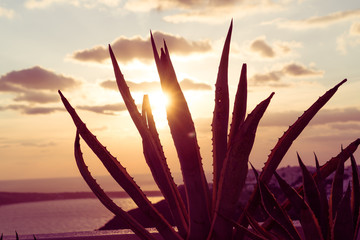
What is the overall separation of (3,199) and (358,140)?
11.3 m

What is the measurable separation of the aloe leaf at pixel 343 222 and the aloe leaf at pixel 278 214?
13 centimetres

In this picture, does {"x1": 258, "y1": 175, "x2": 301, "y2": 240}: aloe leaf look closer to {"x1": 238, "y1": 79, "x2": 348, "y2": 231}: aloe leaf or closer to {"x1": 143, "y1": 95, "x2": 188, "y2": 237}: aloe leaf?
{"x1": 238, "y1": 79, "x2": 348, "y2": 231}: aloe leaf

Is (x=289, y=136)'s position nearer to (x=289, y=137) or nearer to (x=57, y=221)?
(x=289, y=137)

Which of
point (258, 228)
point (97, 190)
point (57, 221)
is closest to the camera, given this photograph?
point (258, 228)

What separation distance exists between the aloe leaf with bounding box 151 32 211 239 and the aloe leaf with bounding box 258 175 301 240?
0.20 m

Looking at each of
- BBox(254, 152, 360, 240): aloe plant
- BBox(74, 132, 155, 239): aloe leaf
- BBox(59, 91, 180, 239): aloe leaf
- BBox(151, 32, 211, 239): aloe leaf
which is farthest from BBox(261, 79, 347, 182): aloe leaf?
BBox(74, 132, 155, 239): aloe leaf

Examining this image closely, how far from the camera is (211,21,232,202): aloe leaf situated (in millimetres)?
1561

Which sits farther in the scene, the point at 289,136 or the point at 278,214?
the point at 289,136

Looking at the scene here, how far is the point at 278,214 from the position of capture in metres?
1.46

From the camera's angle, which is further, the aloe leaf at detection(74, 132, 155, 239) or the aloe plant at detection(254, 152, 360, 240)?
the aloe leaf at detection(74, 132, 155, 239)

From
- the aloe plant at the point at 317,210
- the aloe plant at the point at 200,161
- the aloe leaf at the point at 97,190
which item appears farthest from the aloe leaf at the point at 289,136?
the aloe leaf at the point at 97,190

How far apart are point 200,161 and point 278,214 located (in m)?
0.32

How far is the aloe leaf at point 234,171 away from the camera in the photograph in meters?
1.38

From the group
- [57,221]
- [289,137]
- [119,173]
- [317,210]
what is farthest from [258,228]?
[57,221]
